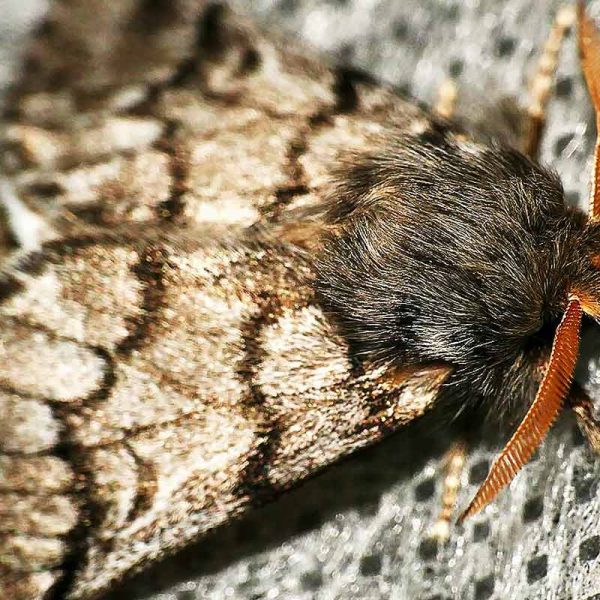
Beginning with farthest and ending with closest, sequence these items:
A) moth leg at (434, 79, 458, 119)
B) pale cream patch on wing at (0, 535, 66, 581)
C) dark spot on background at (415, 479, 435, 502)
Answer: moth leg at (434, 79, 458, 119)
dark spot on background at (415, 479, 435, 502)
pale cream patch on wing at (0, 535, 66, 581)

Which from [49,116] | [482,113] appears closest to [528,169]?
[482,113]

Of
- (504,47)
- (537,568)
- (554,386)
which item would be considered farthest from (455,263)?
(504,47)

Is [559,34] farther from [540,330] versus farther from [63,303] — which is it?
[63,303]

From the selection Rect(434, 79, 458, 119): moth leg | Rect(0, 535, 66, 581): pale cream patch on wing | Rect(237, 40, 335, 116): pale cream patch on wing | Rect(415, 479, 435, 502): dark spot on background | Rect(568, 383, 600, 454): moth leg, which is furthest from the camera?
Rect(434, 79, 458, 119): moth leg

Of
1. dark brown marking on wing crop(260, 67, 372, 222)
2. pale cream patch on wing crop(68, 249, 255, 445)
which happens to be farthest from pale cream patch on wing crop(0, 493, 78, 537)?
dark brown marking on wing crop(260, 67, 372, 222)

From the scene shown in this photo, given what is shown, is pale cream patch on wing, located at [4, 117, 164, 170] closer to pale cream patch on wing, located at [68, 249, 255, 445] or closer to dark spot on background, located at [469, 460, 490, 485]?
pale cream patch on wing, located at [68, 249, 255, 445]

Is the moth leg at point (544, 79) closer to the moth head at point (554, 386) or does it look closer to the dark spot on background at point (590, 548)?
the moth head at point (554, 386)
